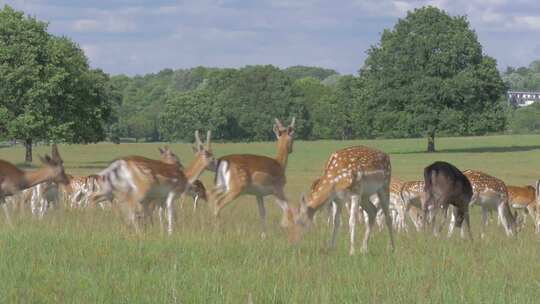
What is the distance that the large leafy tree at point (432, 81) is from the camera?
66.4m

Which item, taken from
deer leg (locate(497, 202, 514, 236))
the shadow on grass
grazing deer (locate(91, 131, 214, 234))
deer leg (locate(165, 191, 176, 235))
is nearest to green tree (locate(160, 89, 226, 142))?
the shadow on grass

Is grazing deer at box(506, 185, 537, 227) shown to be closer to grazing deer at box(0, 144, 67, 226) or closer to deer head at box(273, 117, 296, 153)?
deer head at box(273, 117, 296, 153)

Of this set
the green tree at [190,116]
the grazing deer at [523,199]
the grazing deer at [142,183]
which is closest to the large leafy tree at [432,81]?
the grazing deer at [523,199]

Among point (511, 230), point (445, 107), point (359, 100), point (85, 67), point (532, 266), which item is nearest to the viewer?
point (532, 266)

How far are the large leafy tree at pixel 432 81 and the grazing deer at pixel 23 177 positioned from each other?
171 ft

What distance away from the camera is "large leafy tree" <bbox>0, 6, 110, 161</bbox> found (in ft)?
178

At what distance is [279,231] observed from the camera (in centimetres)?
1448

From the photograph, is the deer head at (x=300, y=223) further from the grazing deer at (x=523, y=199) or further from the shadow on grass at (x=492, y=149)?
the shadow on grass at (x=492, y=149)

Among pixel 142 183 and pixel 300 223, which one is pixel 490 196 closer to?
pixel 300 223

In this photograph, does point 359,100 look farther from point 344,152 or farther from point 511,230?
point 344,152

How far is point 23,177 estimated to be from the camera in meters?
15.3

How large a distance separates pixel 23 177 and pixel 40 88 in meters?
40.7

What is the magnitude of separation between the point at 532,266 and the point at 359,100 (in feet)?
207

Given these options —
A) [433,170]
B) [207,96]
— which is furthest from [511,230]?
[207,96]
